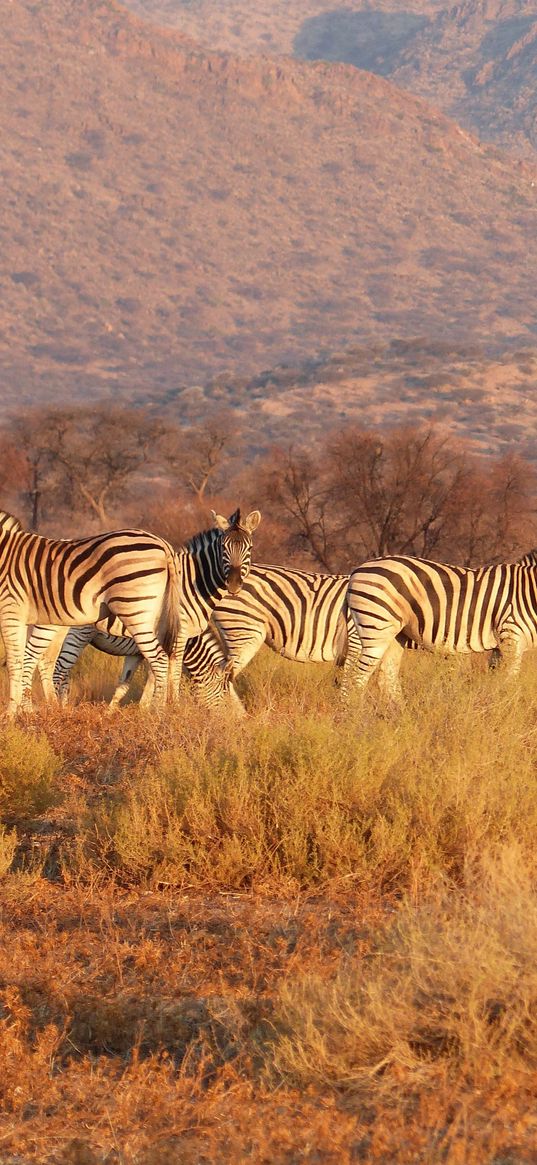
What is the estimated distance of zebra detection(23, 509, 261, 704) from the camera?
1188 centimetres

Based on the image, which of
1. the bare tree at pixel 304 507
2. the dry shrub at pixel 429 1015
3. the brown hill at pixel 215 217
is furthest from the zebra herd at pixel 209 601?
the brown hill at pixel 215 217

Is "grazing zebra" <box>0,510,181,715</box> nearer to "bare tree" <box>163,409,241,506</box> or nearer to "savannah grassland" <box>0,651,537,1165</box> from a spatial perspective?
"savannah grassland" <box>0,651,537,1165</box>

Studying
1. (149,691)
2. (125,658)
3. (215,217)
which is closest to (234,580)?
(149,691)

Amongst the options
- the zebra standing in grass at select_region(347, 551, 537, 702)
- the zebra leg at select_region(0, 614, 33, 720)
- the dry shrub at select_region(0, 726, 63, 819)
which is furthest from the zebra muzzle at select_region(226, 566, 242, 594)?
the dry shrub at select_region(0, 726, 63, 819)

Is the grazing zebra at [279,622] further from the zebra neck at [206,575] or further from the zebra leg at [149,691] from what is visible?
the zebra leg at [149,691]

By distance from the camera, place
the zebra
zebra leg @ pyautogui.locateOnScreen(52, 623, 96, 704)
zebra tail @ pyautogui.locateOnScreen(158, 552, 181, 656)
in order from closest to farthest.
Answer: zebra tail @ pyautogui.locateOnScreen(158, 552, 181, 656) < the zebra < zebra leg @ pyautogui.locateOnScreen(52, 623, 96, 704)

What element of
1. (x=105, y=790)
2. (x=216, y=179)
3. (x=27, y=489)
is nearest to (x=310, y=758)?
(x=105, y=790)

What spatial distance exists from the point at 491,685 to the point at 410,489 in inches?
999

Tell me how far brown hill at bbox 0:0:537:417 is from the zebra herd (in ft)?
372

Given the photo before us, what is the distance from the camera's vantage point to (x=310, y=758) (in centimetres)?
701

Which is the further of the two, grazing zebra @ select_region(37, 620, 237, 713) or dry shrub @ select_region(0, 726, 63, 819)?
grazing zebra @ select_region(37, 620, 237, 713)

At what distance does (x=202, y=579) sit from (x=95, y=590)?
4.05 ft

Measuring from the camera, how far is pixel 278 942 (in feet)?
18.4

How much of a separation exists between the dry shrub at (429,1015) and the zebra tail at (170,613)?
690 centimetres
